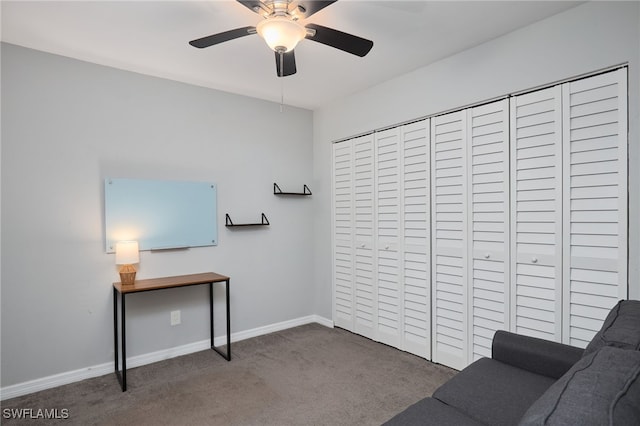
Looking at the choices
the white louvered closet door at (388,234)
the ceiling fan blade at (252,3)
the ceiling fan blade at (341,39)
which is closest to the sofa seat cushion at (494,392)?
the white louvered closet door at (388,234)

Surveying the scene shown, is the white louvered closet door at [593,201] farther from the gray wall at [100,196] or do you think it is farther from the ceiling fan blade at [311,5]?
the gray wall at [100,196]

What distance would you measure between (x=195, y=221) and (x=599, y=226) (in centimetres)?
303

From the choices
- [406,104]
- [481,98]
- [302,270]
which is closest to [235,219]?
[302,270]

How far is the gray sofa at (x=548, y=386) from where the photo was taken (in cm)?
81

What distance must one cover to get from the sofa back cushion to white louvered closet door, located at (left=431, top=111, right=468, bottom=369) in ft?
3.69

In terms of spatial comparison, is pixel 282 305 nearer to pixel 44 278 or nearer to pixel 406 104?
pixel 44 278

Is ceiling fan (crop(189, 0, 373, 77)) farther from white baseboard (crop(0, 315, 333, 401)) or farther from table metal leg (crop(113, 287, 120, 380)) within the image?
white baseboard (crop(0, 315, 333, 401))

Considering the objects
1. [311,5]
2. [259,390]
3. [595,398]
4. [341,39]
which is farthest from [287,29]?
[259,390]

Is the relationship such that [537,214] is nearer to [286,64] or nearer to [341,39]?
[341,39]

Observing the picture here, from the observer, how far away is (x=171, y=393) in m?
2.48

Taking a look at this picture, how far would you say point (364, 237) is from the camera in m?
3.53

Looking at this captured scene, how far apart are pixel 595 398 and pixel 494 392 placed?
0.87 m

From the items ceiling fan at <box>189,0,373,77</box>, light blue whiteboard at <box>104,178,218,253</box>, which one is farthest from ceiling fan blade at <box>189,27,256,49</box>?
light blue whiteboard at <box>104,178,218,253</box>

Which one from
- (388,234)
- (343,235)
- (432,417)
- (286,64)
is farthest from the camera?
(343,235)
